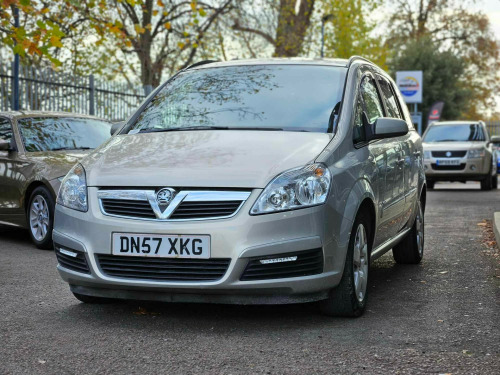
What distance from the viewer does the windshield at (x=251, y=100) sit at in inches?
219

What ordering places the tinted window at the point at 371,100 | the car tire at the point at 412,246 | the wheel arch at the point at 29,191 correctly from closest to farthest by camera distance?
the tinted window at the point at 371,100 → the car tire at the point at 412,246 → the wheel arch at the point at 29,191

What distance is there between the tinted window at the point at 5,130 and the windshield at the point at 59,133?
0.13 metres

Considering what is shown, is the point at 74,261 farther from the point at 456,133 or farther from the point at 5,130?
the point at 456,133

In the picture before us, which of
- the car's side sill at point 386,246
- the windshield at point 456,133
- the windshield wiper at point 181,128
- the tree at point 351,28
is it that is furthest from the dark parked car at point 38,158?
the tree at point 351,28

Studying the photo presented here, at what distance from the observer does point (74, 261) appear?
5.05 meters

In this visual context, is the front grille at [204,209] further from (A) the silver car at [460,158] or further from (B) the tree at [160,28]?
(B) the tree at [160,28]

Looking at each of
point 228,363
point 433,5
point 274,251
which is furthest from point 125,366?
point 433,5

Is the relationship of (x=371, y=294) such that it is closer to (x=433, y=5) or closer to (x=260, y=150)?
(x=260, y=150)

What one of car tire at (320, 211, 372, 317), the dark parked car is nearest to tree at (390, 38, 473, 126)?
the dark parked car

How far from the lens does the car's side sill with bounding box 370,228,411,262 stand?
5.79 metres

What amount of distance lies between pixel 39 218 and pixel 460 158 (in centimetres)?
1418

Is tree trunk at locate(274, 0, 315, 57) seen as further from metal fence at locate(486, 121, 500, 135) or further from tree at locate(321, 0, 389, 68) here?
metal fence at locate(486, 121, 500, 135)

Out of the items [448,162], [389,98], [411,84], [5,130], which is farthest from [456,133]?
[411,84]

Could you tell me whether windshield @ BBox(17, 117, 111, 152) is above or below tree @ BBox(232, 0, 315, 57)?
below
